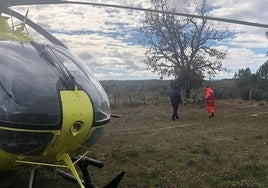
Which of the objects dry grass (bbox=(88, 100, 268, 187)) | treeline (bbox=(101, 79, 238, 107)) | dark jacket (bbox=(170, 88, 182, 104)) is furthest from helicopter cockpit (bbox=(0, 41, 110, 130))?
dark jacket (bbox=(170, 88, 182, 104))

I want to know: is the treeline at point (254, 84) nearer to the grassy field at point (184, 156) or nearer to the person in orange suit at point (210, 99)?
the person in orange suit at point (210, 99)

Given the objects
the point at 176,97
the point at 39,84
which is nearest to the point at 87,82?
the point at 39,84

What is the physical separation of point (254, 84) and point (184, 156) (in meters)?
35.3

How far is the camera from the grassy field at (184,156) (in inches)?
336

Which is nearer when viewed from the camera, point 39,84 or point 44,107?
point 44,107

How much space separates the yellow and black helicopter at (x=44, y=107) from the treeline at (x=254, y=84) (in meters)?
30.6

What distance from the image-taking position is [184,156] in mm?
10844

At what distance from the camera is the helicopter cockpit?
5.35m

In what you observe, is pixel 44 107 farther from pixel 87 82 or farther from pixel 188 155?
pixel 188 155

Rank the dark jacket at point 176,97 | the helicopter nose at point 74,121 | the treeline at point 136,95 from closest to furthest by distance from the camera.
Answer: the helicopter nose at point 74,121 → the dark jacket at point 176,97 → the treeline at point 136,95

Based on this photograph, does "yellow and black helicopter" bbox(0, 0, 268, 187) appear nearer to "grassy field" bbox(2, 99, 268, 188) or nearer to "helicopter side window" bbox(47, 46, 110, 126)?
"helicopter side window" bbox(47, 46, 110, 126)

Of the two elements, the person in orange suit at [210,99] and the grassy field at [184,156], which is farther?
the person in orange suit at [210,99]

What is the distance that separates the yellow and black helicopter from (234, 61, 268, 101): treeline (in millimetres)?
30564

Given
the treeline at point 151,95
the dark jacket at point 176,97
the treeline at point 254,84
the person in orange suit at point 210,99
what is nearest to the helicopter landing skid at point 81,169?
the treeline at point 151,95
